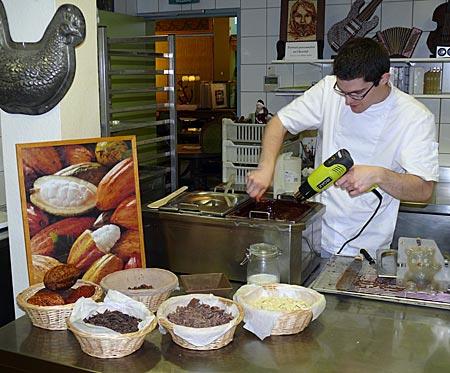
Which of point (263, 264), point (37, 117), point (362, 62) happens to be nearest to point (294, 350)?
point (263, 264)

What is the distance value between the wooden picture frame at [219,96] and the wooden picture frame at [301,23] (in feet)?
16.0

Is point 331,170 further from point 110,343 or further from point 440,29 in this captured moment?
point 440,29

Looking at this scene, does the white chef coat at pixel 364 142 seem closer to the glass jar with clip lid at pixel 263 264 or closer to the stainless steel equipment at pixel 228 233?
the stainless steel equipment at pixel 228 233

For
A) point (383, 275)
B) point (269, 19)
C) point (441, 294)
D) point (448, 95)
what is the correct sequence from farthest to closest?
point (269, 19), point (448, 95), point (383, 275), point (441, 294)

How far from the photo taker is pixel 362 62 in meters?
1.99

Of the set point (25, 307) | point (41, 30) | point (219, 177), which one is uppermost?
point (41, 30)

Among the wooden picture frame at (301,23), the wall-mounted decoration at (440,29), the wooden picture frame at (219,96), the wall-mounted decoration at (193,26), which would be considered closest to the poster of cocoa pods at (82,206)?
the wooden picture frame at (301,23)

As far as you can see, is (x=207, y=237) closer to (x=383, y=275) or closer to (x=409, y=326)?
(x=383, y=275)

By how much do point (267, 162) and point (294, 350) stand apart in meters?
0.93

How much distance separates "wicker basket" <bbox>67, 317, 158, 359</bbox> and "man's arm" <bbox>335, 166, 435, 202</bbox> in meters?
0.82

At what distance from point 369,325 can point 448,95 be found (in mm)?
2478

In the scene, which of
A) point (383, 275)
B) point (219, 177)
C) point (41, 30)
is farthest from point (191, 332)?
point (219, 177)

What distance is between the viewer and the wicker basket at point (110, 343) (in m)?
1.42

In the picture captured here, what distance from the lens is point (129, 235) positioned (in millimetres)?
2059
